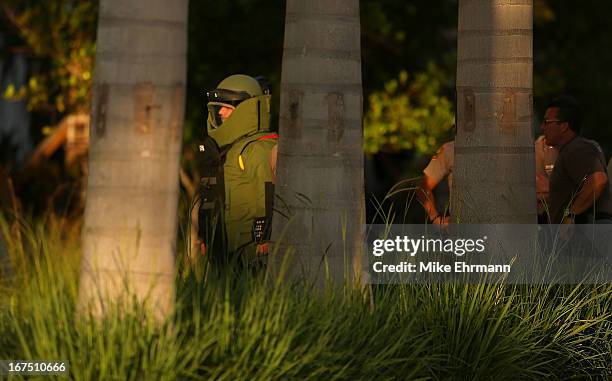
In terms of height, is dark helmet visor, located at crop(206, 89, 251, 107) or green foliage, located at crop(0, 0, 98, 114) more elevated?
green foliage, located at crop(0, 0, 98, 114)

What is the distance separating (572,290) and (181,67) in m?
3.41

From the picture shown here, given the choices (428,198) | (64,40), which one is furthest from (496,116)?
(64,40)

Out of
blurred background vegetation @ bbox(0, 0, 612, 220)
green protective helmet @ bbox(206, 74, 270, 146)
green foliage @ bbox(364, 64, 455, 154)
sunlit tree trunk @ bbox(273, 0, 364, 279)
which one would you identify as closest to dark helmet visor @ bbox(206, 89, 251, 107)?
green protective helmet @ bbox(206, 74, 270, 146)

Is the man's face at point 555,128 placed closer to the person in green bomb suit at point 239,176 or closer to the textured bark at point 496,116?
the textured bark at point 496,116

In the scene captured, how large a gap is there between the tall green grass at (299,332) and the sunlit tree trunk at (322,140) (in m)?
0.46

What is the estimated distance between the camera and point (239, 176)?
10312mm

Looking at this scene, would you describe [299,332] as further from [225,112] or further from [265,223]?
[225,112]

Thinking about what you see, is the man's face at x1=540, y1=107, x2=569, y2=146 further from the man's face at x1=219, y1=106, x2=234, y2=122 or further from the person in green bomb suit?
the man's face at x1=219, y1=106, x2=234, y2=122

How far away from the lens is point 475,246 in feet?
33.2

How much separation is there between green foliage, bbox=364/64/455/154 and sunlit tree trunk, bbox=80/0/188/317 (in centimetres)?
1435

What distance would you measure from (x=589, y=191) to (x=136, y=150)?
18.1ft

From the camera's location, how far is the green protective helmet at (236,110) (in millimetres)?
10492

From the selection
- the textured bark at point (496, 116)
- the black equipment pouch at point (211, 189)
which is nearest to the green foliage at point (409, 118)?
the textured bark at point (496, 116)

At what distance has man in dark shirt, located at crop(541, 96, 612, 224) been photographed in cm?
1186
